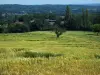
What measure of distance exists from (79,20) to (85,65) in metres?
133

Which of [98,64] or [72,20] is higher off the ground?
[98,64]

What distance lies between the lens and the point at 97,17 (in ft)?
495

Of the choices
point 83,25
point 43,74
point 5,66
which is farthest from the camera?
point 83,25

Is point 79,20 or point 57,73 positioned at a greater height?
point 57,73

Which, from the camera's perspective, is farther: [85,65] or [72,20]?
[72,20]

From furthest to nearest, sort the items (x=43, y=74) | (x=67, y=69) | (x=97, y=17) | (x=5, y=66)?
1. (x=97, y=17)
2. (x=5, y=66)
3. (x=67, y=69)
4. (x=43, y=74)

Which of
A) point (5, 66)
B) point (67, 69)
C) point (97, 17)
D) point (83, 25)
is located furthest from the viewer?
point (97, 17)

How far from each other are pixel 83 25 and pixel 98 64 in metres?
127

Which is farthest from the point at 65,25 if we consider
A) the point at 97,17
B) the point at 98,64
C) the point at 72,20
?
the point at 98,64

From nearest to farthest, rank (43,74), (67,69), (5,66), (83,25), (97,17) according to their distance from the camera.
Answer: (43,74)
(67,69)
(5,66)
(83,25)
(97,17)

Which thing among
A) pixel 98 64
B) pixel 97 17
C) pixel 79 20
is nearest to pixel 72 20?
pixel 79 20

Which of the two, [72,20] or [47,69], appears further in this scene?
[72,20]

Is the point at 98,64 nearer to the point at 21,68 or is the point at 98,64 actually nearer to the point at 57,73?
the point at 57,73

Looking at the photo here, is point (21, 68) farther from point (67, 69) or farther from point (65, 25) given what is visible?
point (65, 25)
